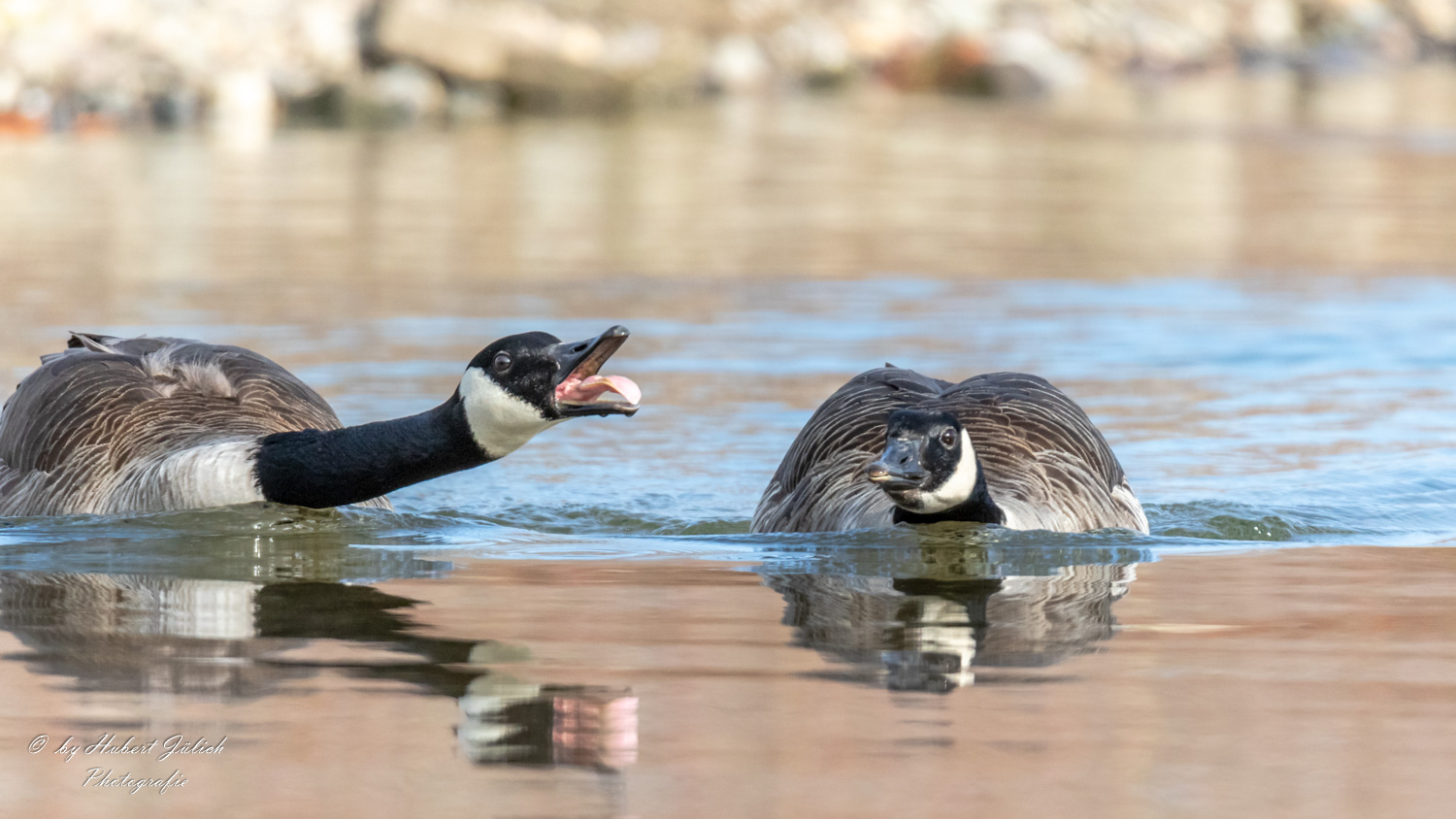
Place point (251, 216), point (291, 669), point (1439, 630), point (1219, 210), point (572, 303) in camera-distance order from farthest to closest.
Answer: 1. point (1219, 210)
2. point (251, 216)
3. point (572, 303)
4. point (1439, 630)
5. point (291, 669)

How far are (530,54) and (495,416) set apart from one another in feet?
116

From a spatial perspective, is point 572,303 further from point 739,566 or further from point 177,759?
point 177,759

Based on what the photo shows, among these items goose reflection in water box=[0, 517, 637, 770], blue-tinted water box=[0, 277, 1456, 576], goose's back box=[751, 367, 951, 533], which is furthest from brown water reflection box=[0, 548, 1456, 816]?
blue-tinted water box=[0, 277, 1456, 576]

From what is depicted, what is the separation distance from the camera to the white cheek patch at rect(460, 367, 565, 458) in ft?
23.4

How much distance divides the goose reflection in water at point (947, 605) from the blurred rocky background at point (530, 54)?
2901 centimetres

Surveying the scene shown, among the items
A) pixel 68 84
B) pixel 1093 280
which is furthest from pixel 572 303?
pixel 68 84

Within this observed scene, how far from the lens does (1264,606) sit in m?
7.19

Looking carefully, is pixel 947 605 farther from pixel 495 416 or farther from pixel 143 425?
pixel 143 425

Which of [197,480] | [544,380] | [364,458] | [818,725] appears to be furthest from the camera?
[197,480]

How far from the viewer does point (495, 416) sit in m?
7.23

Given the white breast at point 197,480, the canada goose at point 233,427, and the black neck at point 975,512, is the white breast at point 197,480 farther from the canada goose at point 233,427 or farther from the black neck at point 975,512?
the black neck at point 975,512

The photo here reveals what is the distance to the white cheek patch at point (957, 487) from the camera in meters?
7.36

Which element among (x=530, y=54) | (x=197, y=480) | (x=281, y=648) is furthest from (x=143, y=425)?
(x=530, y=54)

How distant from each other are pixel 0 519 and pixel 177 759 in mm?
4048
